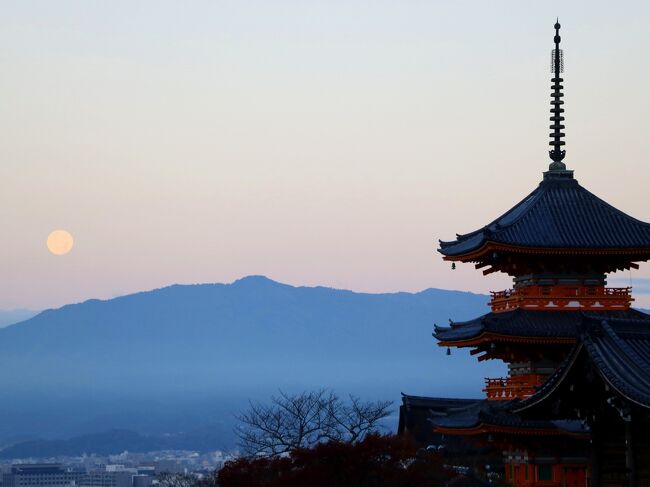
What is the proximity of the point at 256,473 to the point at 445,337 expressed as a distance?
7160mm

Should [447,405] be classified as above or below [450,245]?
below

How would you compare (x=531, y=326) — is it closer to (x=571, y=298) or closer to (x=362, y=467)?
(x=571, y=298)

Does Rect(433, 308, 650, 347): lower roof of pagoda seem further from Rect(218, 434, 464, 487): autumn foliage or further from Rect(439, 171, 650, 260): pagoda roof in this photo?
Rect(218, 434, 464, 487): autumn foliage

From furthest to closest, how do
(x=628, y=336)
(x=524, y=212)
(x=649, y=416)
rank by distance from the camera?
1. (x=524, y=212)
2. (x=628, y=336)
3. (x=649, y=416)

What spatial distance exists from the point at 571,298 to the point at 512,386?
3.12 m

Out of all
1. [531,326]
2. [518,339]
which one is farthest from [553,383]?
[531,326]

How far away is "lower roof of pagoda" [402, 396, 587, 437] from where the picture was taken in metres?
38.1

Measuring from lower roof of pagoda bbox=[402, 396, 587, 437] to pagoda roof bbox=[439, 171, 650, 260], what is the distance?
471 cm

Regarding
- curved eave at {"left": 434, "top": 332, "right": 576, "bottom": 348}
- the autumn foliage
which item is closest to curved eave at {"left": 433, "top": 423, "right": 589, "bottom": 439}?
the autumn foliage

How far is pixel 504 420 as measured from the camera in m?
39.7

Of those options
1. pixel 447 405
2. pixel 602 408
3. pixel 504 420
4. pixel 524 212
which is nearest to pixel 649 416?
pixel 602 408

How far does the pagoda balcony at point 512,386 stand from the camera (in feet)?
135

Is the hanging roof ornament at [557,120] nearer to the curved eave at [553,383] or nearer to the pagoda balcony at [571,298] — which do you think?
the pagoda balcony at [571,298]

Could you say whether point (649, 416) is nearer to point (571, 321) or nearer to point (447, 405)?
point (571, 321)
